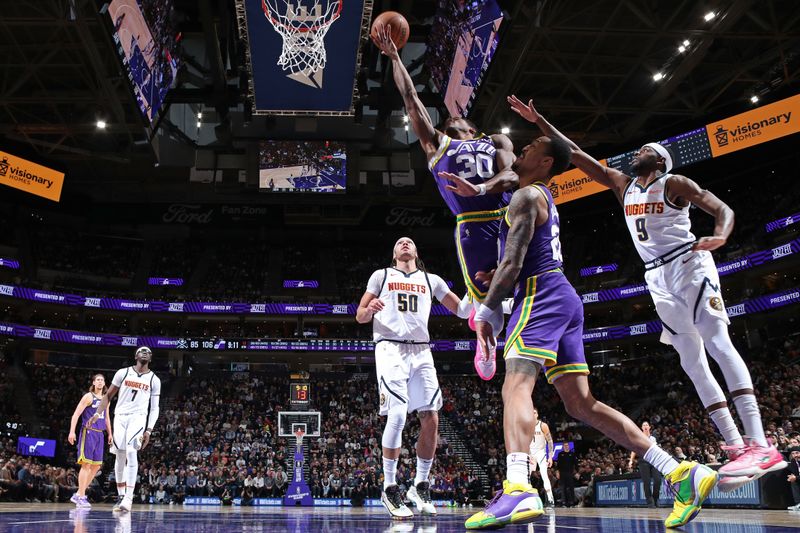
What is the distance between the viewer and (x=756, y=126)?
23.4 meters

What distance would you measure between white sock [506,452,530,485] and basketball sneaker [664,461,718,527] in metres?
1.08

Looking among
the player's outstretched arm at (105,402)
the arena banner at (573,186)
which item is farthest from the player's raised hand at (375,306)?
the arena banner at (573,186)

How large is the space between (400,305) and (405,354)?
1.72ft

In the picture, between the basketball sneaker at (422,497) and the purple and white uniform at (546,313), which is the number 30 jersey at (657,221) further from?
the basketball sneaker at (422,497)

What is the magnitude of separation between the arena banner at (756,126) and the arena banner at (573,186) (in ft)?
14.9

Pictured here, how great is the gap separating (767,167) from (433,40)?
786 inches

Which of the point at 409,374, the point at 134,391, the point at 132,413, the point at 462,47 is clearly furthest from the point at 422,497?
the point at 462,47

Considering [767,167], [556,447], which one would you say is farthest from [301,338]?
[767,167]

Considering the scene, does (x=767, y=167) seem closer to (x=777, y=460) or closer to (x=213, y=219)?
(x=213, y=219)

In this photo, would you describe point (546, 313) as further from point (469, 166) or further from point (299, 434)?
point (299, 434)

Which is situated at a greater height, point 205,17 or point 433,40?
point 205,17

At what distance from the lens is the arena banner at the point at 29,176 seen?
28.0 metres

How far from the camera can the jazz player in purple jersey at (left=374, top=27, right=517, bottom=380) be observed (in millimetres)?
5805

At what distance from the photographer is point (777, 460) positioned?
179 inches
